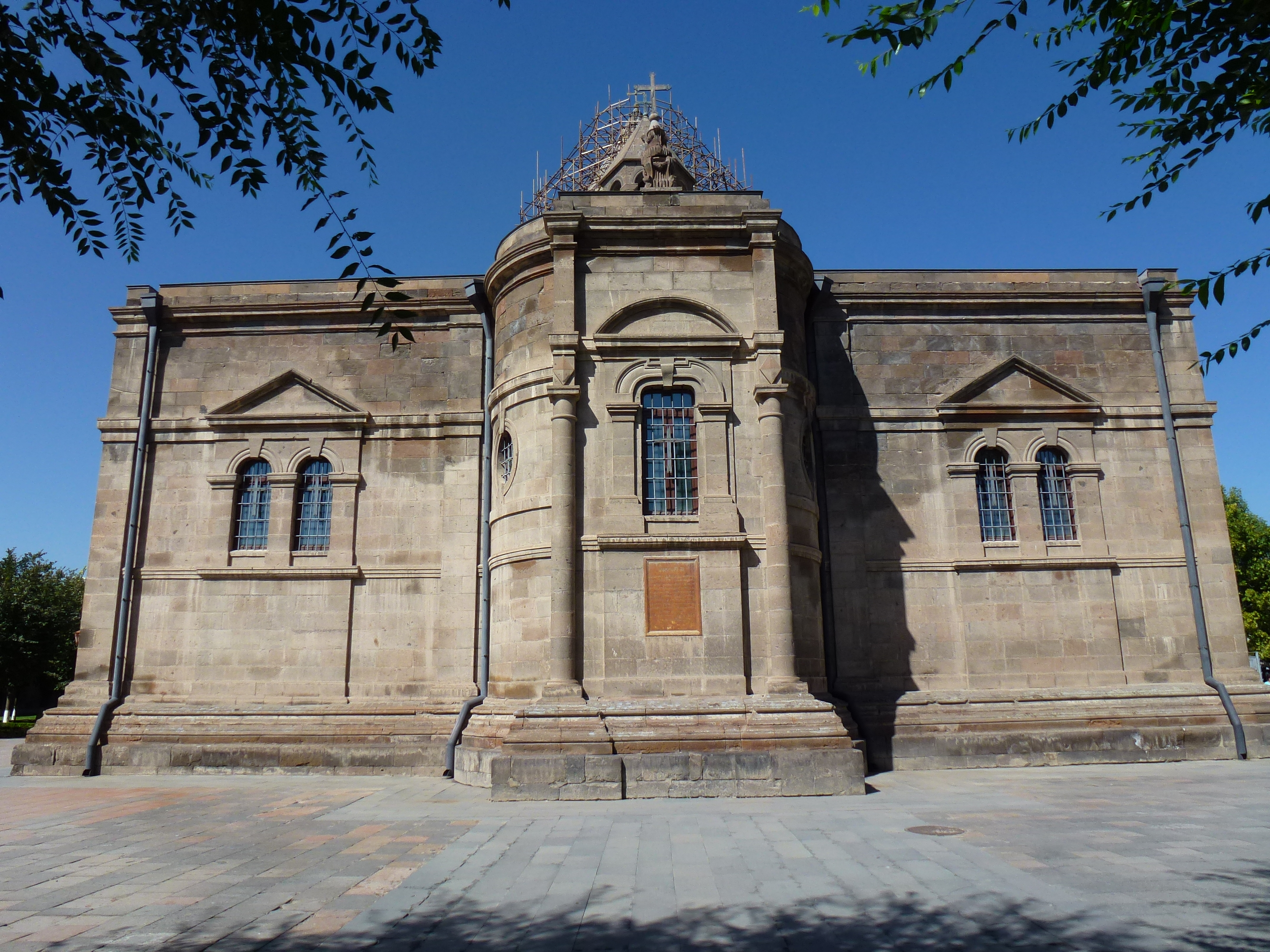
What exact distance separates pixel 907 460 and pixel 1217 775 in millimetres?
7021

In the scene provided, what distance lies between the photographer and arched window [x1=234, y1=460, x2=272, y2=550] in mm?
16938

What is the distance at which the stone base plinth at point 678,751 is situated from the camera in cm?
1217

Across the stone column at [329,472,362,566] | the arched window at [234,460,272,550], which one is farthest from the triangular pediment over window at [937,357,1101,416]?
the arched window at [234,460,272,550]

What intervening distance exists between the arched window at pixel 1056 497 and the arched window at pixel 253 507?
1492 centimetres

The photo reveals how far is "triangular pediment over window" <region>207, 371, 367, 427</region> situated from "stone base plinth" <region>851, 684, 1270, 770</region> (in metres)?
11.2

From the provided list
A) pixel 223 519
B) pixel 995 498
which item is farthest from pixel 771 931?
pixel 223 519

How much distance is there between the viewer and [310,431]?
17.2m

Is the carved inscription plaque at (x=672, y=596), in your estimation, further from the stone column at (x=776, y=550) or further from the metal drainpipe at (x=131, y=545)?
the metal drainpipe at (x=131, y=545)

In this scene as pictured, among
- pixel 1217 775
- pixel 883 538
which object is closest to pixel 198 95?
pixel 883 538

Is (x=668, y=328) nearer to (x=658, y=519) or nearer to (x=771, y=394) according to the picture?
(x=771, y=394)

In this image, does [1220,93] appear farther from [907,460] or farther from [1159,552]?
[1159,552]

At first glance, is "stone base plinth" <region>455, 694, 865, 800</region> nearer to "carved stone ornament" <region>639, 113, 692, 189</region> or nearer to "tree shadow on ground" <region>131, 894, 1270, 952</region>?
"tree shadow on ground" <region>131, 894, 1270, 952</region>

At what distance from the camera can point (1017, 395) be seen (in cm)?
1727

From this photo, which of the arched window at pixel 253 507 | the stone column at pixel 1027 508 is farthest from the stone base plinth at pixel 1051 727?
the arched window at pixel 253 507
